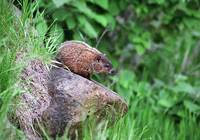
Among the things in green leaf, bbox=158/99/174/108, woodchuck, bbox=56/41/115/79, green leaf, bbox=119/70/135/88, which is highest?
woodchuck, bbox=56/41/115/79

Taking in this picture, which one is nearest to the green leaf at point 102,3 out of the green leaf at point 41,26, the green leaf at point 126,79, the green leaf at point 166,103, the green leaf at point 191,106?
the green leaf at point 126,79

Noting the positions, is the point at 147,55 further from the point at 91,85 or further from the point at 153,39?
the point at 91,85

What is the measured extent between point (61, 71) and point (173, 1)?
8.84 feet

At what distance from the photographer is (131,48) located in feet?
20.9

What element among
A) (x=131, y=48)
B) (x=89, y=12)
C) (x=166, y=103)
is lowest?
(x=166, y=103)

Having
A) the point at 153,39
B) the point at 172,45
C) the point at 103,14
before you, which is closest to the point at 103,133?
the point at 103,14

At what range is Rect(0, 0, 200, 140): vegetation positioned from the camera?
10.5 feet

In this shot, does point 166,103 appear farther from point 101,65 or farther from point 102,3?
point 101,65

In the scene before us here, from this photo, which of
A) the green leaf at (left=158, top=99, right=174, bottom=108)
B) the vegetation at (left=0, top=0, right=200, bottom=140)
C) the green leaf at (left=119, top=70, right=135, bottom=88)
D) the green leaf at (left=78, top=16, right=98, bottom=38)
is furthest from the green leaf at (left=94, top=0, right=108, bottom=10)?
the green leaf at (left=158, top=99, right=174, bottom=108)

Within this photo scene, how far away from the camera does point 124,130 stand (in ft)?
11.2

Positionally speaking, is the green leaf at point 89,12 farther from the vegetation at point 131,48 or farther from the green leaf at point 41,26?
the green leaf at point 41,26

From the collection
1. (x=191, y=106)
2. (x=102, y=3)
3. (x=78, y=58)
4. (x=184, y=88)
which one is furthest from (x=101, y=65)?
(x=184, y=88)

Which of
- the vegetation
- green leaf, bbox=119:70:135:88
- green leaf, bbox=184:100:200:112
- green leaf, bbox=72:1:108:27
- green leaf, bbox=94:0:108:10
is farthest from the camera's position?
green leaf, bbox=119:70:135:88

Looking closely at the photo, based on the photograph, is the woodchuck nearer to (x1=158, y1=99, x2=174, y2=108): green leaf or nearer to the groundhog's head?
the groundhog's head
